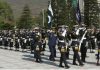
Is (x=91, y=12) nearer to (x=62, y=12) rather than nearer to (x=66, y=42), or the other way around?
(x=62, y=12)

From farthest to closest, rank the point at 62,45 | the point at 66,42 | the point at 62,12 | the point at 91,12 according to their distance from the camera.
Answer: the point at 62,12, the point at 91,12, the point at 66,42, the point at 62,45

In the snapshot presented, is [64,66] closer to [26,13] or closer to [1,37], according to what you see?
[1,37]

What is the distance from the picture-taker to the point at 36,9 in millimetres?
139625

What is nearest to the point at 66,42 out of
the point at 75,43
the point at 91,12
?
the point at 75,43

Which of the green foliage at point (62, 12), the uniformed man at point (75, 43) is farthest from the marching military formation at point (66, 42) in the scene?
the green foliage at point (62, 12)

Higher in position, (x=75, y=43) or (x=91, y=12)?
(x=75, y=43)

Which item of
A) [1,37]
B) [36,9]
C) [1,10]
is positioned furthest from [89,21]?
[36,9]

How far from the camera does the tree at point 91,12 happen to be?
61.8 meters

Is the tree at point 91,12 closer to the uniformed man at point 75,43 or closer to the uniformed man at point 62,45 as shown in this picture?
the uniformed man at point 75,43

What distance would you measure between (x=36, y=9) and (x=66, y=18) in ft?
255

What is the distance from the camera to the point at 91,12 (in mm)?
62438

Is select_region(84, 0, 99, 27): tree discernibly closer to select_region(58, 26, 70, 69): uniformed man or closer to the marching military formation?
the marching military formation

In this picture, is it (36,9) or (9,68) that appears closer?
(9,68)

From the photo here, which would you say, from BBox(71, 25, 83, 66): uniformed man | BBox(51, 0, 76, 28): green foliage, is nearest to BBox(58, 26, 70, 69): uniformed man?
BBox(71, 25, 83, 66): uniformed man
